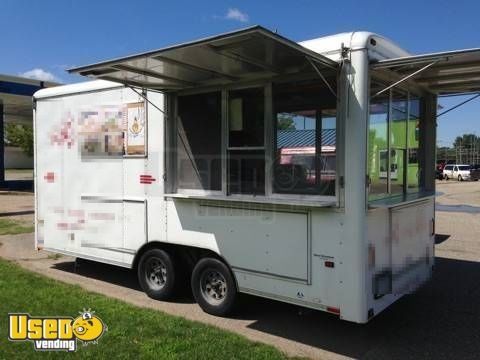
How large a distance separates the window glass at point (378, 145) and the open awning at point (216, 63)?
683 millimetres

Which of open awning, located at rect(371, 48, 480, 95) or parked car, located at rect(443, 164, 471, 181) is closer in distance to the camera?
open awning, located at rect(371, 48, 480, 95)

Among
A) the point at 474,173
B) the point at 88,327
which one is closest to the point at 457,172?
the point at 474,173

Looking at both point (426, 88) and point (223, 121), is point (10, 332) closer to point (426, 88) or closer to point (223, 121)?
point (223, 121)

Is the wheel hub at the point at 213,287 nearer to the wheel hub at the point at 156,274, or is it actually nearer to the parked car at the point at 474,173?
the wheel hub at the point at 156,274

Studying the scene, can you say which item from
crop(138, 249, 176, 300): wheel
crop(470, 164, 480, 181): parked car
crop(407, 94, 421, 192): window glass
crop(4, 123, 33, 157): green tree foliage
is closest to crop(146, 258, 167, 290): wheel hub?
crop(138, 249, 176, 300): wheel

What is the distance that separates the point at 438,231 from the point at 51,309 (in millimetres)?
8976

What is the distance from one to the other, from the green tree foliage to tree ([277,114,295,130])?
58241 millimetres

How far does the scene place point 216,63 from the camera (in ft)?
14.7

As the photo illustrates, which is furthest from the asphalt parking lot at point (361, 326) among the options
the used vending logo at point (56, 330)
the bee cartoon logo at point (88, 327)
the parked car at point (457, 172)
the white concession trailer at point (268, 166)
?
the parked car at point (457, 172)

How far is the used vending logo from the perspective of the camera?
4324 millimetres

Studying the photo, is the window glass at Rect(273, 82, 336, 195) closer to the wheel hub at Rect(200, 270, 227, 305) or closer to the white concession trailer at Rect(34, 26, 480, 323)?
the white concession trailer at Rect(34, 26, 480, 323)

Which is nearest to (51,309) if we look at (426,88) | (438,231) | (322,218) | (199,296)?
(199,296)

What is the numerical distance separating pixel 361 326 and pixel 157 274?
2.56 meters

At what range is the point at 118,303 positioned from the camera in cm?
548
